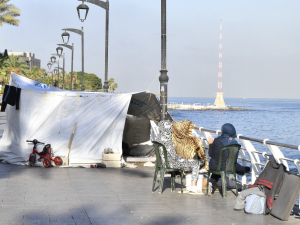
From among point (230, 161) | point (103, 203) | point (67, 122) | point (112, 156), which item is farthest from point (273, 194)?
point (67, 122)

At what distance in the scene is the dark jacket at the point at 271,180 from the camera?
21.9ft

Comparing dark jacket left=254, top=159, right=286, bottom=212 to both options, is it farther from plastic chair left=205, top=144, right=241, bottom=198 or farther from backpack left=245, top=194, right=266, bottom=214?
plastic chair left=205, top=144, right=241, bottom=198

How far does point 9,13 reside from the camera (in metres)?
43.2

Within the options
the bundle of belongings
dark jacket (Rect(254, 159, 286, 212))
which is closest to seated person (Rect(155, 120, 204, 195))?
the bundle of belongings

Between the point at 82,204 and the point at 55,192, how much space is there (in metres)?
1.17

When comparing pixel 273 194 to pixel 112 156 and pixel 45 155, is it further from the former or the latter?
pixel 45 155

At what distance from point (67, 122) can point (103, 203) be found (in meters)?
5.50

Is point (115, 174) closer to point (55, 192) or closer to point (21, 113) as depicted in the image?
point (55, 192)

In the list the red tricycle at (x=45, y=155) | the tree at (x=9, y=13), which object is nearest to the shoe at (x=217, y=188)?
the red tricycle at (x=45, y=155)

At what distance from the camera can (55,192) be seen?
8078mm

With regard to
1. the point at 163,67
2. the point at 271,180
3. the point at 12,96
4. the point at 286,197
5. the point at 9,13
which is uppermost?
the point at 9,13

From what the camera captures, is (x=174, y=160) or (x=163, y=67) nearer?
(x=174, y=160)

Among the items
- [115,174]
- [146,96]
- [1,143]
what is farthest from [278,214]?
[1,143]

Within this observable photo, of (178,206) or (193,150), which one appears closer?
(178,206)
